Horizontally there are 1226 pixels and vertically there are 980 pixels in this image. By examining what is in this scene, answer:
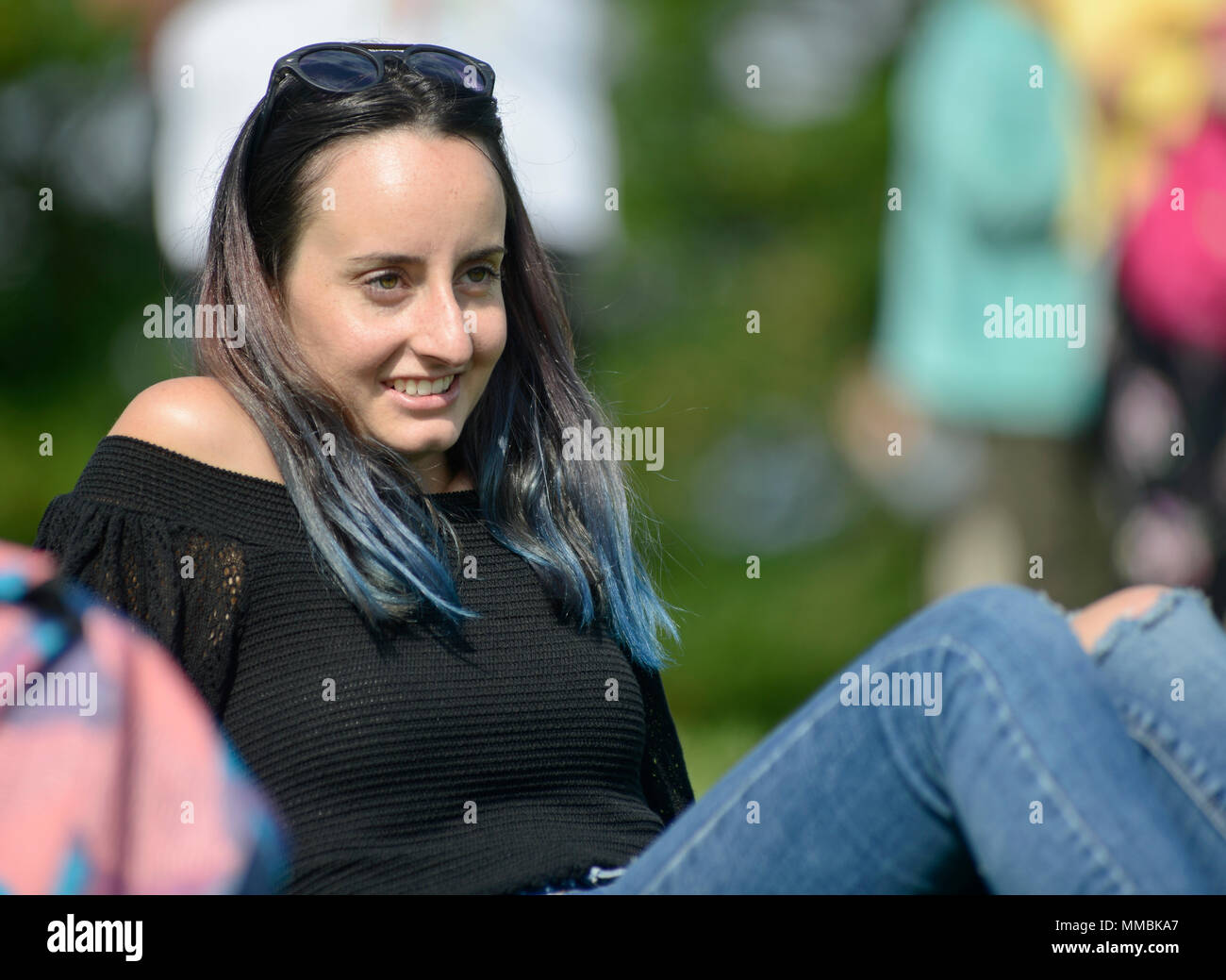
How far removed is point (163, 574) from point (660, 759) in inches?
30.4

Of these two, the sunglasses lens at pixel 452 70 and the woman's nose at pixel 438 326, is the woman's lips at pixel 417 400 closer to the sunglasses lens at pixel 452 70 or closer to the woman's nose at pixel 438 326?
the woman's nose at pixel 438 326

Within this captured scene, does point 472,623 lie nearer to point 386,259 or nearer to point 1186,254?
point 386,259

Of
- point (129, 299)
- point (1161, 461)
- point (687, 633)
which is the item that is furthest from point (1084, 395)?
point (129, 299)

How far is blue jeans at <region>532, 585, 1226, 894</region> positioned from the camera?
1.61 metres

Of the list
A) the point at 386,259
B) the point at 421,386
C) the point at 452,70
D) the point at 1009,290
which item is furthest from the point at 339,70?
the point at 1009,290

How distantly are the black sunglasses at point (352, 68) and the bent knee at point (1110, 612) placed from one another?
1076 millimetres

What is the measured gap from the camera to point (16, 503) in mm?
4953

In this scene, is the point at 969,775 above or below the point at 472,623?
below

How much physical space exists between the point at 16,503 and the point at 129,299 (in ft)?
2.83

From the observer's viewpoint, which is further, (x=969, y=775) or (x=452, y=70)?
(x=452, y=70)

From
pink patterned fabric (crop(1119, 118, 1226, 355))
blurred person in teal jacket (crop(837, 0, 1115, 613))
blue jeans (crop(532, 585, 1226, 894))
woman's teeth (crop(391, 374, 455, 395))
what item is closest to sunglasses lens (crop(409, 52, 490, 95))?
woman's teeth (crop(391, 374, 455, 395))

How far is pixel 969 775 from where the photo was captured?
5.36 feet

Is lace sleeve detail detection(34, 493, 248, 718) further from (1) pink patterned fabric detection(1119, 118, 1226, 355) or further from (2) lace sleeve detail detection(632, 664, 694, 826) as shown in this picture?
(1) pink patterned fabric detection(1119, 118, 1226, 355)
